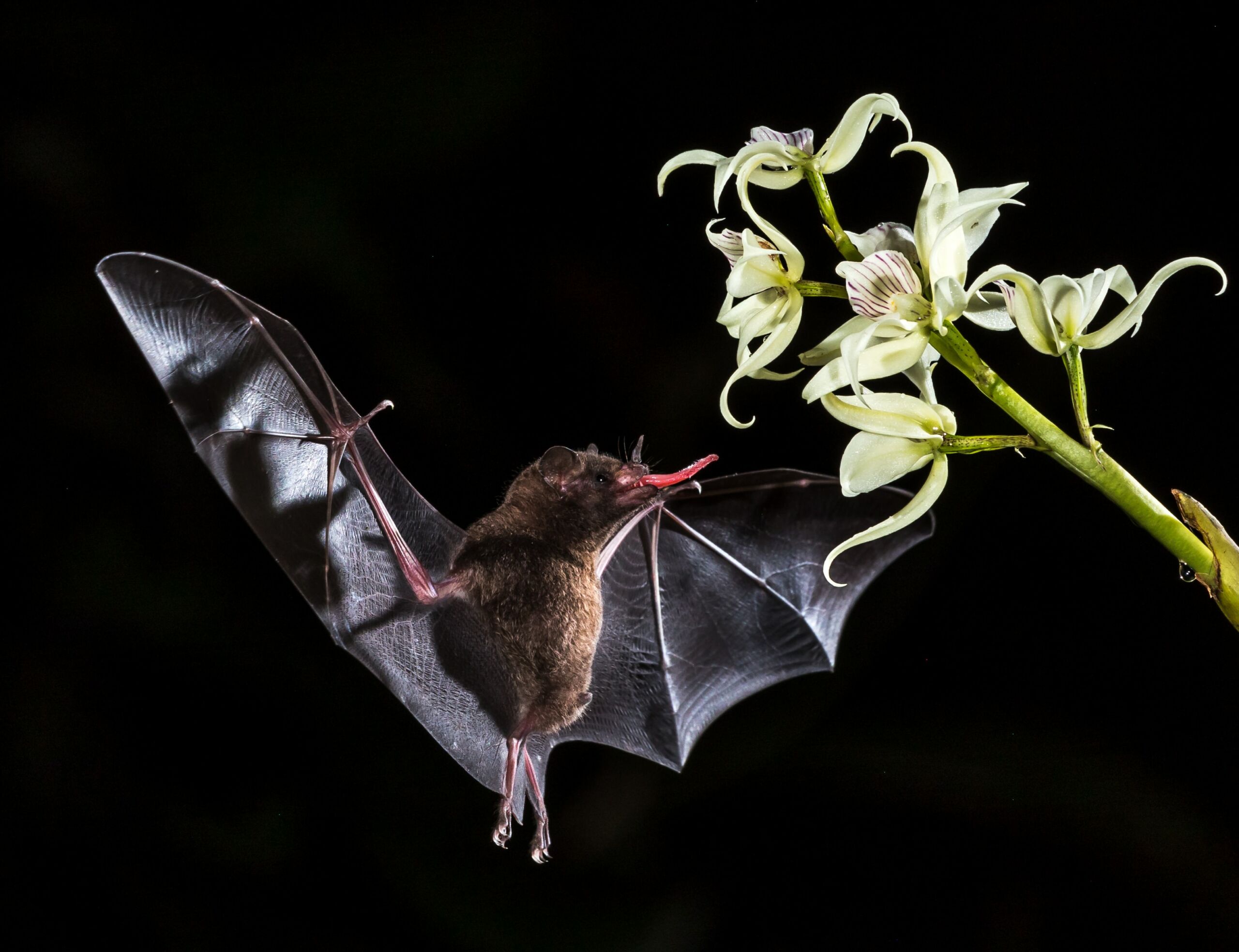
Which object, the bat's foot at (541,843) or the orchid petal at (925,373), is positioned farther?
the bat's foot at (541,843)

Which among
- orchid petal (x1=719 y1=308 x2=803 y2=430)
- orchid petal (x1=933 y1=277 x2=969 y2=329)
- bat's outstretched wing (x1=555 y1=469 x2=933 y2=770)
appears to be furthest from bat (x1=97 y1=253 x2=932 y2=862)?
orchid petal (x1=933 y1=277 x2=969 y2=329)

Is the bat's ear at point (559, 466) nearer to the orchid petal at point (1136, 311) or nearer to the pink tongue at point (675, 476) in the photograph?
the pink tongue at point (675, 476)

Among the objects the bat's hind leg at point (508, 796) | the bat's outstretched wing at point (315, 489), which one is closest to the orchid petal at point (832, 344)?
the bat's outstretched wing at point (315, 489)

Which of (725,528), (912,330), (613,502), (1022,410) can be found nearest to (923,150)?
(912,330)

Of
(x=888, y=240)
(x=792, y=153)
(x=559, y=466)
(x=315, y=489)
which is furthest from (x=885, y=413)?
(x=315, y=489)

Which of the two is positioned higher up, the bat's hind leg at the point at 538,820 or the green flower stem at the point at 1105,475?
the green flower stem at the point at 1105,475

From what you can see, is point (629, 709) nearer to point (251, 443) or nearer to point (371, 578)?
point (371, 578)
